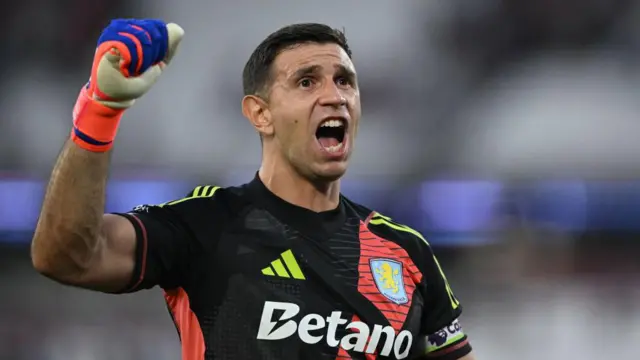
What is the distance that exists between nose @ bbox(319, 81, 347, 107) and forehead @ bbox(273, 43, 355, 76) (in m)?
0.05

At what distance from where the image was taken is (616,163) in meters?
5.41

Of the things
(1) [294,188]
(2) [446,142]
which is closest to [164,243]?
(1) [294,188]

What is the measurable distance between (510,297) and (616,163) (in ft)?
3.67

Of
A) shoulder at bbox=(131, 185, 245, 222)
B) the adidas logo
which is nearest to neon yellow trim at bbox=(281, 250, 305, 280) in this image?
the adidas logo

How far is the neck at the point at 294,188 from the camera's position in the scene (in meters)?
2.13

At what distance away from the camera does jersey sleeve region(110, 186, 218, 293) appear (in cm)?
179

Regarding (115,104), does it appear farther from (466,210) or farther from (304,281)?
(466,210)

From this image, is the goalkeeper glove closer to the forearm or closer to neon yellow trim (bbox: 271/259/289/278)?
the forearm

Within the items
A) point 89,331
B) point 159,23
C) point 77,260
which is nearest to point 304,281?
point 77,260

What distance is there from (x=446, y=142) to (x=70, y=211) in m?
3.95

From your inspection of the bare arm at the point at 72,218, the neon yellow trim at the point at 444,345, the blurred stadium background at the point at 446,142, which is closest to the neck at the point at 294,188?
the neon yellow trim at the point at 444,345

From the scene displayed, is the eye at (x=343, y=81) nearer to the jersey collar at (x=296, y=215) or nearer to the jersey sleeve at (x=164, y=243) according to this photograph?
the jersey collar at (x=296, y=215)

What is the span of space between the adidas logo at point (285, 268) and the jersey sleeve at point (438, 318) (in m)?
0.37

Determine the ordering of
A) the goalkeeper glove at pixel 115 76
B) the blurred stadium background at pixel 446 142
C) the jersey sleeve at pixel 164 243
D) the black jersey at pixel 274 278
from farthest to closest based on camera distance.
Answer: the blurred stadium background at pixel 446 142, the black jersey at pixel 274 278, the jersey sleeve at pixel 164 243, the goalkeeper glove at pixel 115 76
